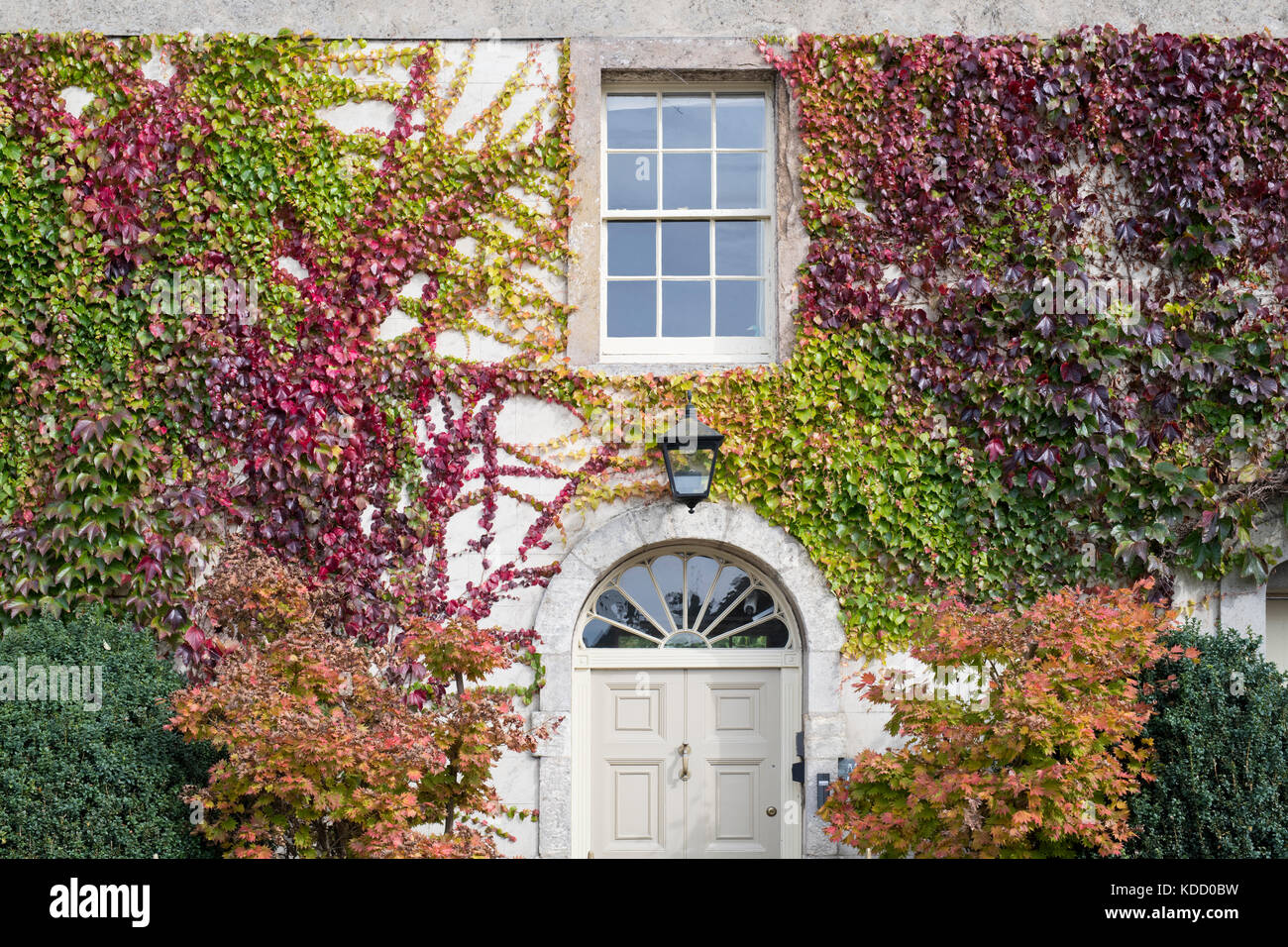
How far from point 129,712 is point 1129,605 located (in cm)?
531

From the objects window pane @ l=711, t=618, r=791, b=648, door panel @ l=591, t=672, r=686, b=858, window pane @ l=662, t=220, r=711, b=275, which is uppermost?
window pane @ l=662, t=220, r=711, b=275

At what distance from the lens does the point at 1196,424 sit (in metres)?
Result: 7.30

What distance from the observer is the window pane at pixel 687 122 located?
7625 millimetres

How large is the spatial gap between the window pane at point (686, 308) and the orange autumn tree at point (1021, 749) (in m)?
2.39

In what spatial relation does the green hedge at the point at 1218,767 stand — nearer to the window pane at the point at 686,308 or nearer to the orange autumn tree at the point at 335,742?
the orange autumn tree at the point at 335,742

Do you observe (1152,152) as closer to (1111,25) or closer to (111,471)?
(1111,25)

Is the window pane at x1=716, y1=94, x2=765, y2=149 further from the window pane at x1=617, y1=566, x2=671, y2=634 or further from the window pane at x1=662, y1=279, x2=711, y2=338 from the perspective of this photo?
the window pane at x1=617, y1=566, x2=671, y2=634

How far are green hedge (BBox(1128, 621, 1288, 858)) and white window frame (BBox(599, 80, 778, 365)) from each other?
3061 millimetres

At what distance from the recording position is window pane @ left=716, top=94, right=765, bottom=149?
762cm

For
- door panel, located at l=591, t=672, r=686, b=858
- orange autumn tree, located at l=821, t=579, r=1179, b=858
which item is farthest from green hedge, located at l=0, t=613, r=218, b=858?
orange autumn tree, located at l=821, t=579, r=1179, b=858

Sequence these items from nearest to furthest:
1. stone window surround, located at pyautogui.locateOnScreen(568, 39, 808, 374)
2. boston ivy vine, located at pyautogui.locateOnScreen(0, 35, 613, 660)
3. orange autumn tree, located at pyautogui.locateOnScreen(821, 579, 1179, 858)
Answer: orange autumn tree, located at pyautogui.locateOnScreen(821, 579, 1179, 858) < boston ivy vine, located at pyautogui.locateOnScreen(0, 35, 613, 660) < stone window surround, located at pyautogui.locateOnScreen(568, 39, 808, 374)

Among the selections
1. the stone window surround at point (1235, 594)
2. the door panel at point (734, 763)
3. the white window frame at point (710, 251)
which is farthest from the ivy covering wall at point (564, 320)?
the door panel at point (734, 763)

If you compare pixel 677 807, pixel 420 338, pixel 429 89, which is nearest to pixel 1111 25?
pixel 429 89

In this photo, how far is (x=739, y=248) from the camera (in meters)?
7.63
